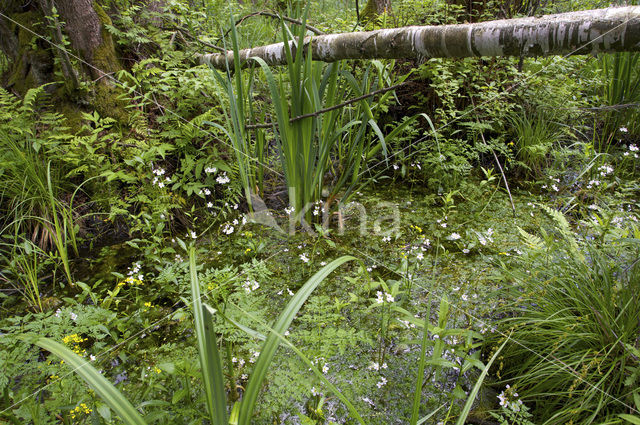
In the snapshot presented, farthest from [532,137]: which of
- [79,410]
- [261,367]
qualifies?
[79,410]

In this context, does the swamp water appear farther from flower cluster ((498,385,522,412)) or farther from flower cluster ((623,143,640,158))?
flower cluster ((623,143,640,158))

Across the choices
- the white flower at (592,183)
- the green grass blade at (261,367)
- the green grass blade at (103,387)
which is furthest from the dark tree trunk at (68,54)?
the white flower at (592,183)

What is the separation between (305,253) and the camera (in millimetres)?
1900

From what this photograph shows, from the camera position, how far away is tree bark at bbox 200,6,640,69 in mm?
1181

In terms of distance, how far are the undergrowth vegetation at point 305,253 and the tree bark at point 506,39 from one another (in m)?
0.18

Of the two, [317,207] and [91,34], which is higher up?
[91,34]

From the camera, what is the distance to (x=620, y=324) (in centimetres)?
111

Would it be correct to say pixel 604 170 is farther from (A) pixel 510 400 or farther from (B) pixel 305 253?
(B) pixel 305 253

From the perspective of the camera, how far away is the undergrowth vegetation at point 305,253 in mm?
1019

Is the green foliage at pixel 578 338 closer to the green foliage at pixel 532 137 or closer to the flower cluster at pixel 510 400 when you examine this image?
the flower cluster at pixel 510 400

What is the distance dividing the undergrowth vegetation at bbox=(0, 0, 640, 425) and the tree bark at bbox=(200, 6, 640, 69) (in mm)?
176

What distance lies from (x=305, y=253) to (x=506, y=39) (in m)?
1.46

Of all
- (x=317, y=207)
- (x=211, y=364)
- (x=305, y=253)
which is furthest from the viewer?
(x=317, y=207)

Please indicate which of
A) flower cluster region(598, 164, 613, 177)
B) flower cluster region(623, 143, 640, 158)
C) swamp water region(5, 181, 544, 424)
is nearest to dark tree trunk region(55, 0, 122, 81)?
swamp water region(5, 181, 544, 424)
